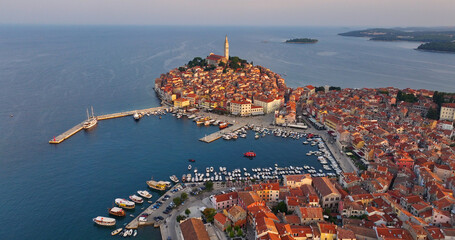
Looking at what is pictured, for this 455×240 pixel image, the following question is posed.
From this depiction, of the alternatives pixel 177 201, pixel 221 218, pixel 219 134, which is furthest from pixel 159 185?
pixel 219 134

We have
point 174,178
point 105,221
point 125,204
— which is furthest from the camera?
point 174,178

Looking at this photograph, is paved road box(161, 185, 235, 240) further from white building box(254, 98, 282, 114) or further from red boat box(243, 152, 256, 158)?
white building box(254, 98, 282, 114)

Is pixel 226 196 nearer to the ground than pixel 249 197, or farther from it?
nearer to the ground

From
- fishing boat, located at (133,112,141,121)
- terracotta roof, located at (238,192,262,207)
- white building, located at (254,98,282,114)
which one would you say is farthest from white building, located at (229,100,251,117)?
terracotta roof, located at (238,192,262,207)

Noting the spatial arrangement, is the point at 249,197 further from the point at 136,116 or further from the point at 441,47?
the point at 441,47

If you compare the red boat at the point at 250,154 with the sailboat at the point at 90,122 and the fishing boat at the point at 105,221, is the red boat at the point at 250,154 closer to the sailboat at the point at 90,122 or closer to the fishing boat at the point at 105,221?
the fishing boat at the point at 105,221

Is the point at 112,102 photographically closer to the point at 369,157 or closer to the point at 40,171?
the point at 40,171
